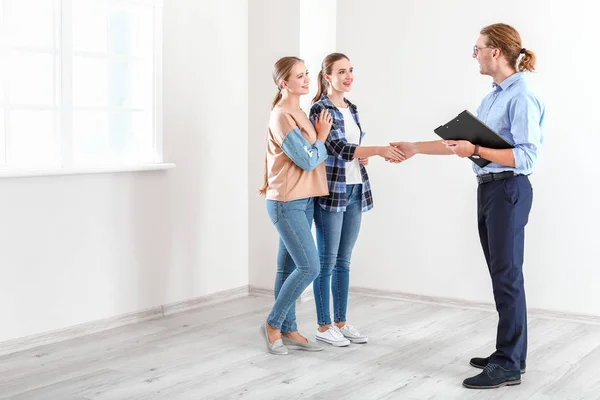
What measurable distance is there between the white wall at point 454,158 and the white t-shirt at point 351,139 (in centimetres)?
121

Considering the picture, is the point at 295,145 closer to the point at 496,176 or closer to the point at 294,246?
the point at 294,246

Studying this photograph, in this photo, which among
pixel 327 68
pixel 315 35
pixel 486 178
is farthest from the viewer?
pixel 315 35

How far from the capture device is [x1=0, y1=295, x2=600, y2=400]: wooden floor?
3.25m

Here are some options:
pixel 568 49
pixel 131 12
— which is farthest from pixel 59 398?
pixel 568 49

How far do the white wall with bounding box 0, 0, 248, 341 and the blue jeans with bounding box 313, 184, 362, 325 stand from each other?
1106mm

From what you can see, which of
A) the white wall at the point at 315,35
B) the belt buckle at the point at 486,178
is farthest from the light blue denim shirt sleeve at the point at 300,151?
the white wall at the point at 315,35

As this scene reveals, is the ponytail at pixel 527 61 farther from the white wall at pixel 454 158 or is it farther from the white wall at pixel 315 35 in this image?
the white wall at pixel 315 35

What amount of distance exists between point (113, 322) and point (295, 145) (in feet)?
5.03

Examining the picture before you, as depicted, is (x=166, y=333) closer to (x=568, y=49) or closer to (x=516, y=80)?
(x=516, y=80)

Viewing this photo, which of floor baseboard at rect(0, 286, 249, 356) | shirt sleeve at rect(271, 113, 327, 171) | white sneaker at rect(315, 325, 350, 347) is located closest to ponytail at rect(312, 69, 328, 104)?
shirt sleeve at rect(271, 113, 327, 171)

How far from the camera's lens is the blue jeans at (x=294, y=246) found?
142 inches

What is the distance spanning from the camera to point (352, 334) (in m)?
4.02

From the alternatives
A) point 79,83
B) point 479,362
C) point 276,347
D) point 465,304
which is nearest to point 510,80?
point 479,362

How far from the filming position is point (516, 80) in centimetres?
322
